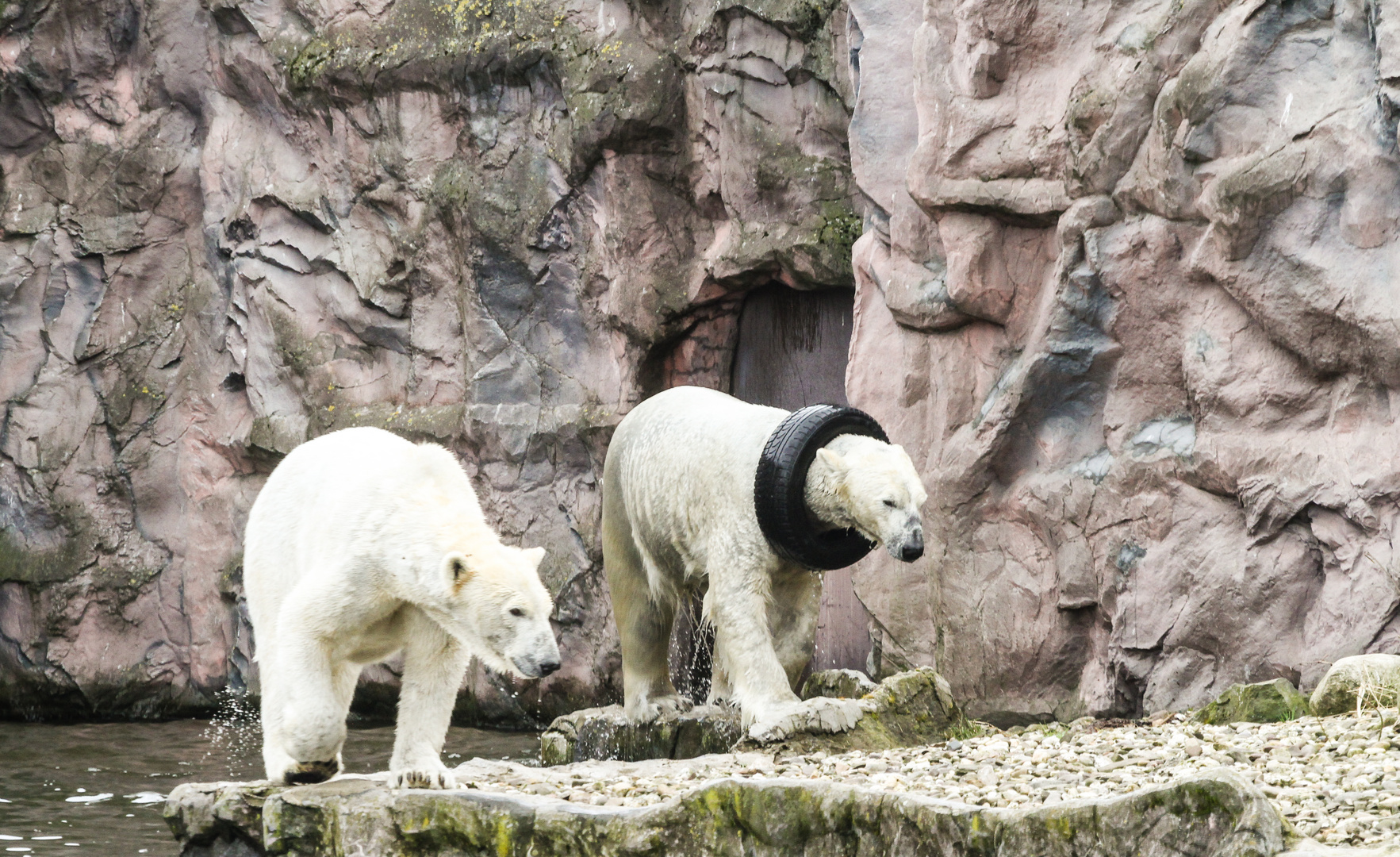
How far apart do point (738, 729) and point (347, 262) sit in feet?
19.9

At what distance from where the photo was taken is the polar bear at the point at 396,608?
4.19m

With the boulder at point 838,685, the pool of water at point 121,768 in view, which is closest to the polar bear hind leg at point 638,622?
the boulder at point 838,685

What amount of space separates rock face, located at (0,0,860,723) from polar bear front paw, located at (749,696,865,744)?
4.27 meters

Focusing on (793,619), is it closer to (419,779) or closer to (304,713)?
(419,779)

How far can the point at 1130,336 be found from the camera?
741cm

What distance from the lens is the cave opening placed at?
31.9 ft

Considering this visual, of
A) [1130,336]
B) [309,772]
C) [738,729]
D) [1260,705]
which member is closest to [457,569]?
[309,772]

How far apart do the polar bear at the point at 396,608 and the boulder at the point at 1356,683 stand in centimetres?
285

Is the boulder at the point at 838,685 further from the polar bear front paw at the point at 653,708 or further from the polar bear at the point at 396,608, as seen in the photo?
the polar bear at the point at 396,608

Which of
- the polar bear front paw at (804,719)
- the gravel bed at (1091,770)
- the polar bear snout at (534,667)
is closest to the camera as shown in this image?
the gravel bed at (1091,770)

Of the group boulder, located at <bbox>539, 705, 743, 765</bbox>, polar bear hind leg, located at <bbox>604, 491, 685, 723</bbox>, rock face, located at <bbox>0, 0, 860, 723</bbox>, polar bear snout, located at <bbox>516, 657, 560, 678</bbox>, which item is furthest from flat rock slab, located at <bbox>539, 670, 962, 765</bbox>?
rock face, located at <bbox>0, 0, 860, 723</bbox>

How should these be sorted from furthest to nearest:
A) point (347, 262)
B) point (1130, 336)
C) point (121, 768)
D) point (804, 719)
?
1. point (347, 262)
2. point (121, 768)
3. point (1130, 336)
4. point (804, 719)

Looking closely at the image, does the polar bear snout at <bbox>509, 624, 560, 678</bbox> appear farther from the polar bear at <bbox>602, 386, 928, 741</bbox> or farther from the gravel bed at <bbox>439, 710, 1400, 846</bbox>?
the polar bear at <bbox>602, 386, 928, 741</bbox>

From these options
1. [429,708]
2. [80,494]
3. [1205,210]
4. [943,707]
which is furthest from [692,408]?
[80,494]
